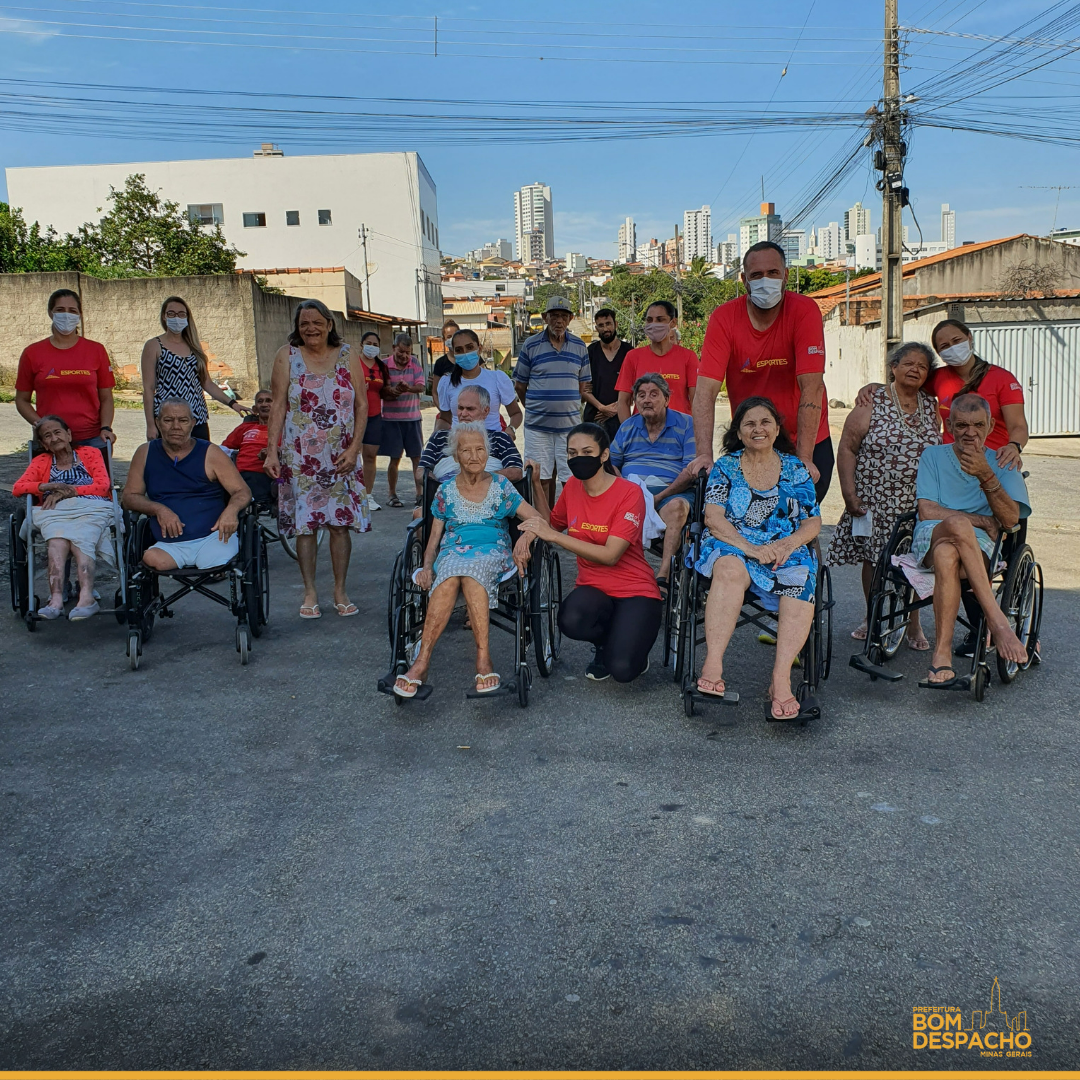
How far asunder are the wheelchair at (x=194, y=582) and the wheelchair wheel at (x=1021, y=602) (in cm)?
373

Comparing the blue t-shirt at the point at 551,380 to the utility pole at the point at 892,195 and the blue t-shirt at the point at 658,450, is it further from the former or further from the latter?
the utility pole at the point at 892,195

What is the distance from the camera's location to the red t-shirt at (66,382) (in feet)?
21.4

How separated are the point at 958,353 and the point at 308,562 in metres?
3.88

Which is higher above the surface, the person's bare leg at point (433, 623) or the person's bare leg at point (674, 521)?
the person's bare leg at point (674, 521)

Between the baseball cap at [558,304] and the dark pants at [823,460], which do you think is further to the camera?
the baseball cap at [558,304]

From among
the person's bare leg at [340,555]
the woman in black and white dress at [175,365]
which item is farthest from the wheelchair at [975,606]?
the woman in black and white dress at [175,365]

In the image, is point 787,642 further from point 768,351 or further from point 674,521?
point 768,351

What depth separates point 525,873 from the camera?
315 cm

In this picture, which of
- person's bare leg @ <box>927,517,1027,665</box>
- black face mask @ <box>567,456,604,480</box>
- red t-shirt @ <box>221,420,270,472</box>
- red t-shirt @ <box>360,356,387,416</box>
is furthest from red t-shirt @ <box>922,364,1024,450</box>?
red t-shirt @ <box>360,356,387,416</box>

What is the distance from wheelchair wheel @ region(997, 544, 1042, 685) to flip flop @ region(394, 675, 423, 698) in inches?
104

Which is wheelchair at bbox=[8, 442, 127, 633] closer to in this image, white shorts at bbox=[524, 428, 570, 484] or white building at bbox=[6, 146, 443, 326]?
white shorts at bbox=[524, 428, 570, 484]

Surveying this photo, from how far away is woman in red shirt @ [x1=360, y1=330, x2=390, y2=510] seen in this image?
9.96 meters

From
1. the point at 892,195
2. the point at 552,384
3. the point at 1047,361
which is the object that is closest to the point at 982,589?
the point at 552,384

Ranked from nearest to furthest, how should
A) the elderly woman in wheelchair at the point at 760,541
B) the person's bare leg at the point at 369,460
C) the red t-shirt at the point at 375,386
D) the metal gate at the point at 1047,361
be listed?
the elderly woman in wheelchair at the point at 760,541 → the person's bare leg at the point at 369,460 → the red t-shirt at the point at 375,386 → the metal gate at the point at 1047,361
